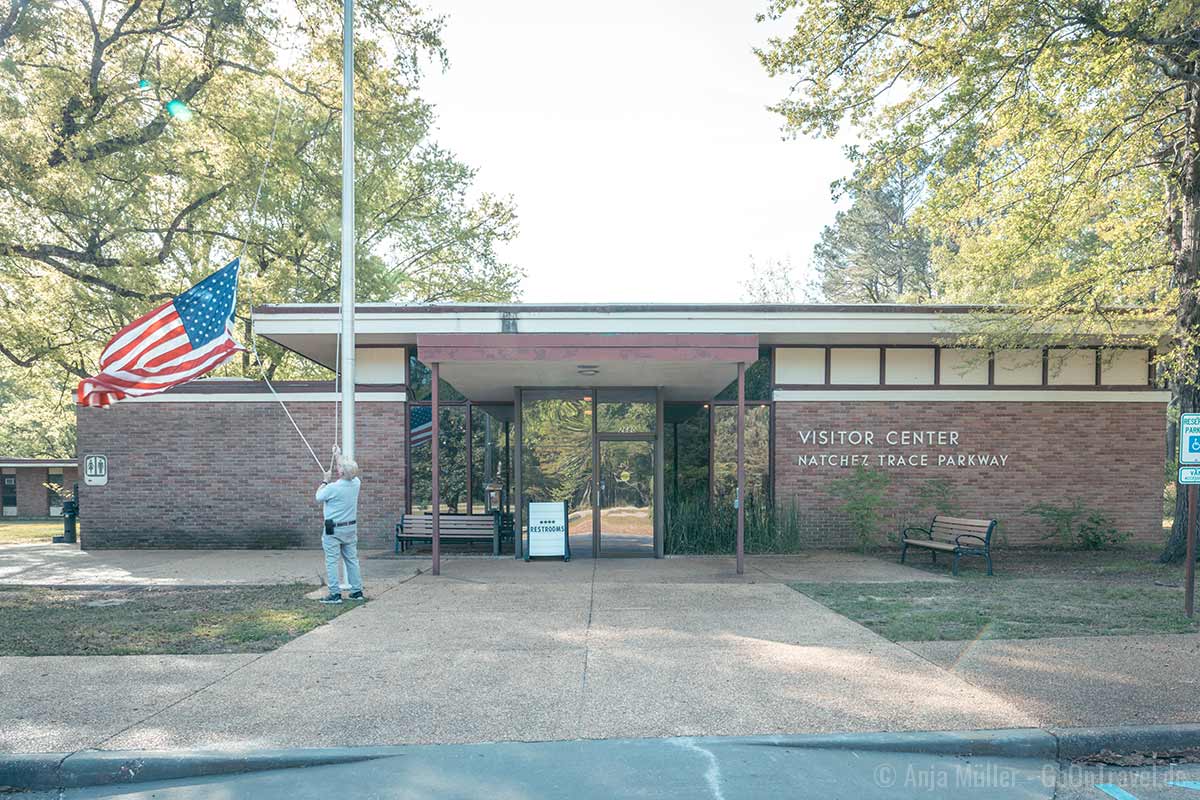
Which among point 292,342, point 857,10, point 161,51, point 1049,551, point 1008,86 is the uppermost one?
point 161,51

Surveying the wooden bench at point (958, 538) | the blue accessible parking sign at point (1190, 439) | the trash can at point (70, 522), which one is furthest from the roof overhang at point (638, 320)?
the trash can at point (70, 522)

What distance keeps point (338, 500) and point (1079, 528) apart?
43.9 feet

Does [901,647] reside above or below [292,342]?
below

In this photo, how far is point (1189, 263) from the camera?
452 inches

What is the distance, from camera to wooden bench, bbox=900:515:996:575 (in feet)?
37.6

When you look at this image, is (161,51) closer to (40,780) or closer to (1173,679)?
(40,780)

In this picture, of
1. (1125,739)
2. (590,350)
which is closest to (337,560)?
(590,350)

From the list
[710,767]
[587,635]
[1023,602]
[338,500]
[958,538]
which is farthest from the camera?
[958,538]

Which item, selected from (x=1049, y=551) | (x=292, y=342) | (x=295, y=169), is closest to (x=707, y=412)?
(x=1049, y=551)

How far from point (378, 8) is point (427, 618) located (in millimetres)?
14029

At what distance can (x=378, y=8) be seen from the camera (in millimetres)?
16578

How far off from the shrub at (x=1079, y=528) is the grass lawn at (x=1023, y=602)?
185 cm

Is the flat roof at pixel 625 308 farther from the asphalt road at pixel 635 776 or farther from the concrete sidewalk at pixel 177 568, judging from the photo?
the asphalt road at pixel 635 776

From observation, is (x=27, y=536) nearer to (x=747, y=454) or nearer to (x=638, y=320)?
(x=638, y=320)
